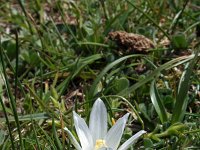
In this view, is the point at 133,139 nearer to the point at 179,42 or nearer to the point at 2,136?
the point at 2,136

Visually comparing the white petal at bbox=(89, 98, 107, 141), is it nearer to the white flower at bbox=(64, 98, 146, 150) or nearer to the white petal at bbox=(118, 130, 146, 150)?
the white flower at bbox=(64, 98, 146, 150)

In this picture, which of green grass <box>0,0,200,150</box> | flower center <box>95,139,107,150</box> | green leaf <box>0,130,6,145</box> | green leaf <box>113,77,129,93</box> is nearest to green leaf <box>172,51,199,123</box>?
green grass <box>0,0,200,150</box>

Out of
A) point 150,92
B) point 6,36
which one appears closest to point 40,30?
point 6,36

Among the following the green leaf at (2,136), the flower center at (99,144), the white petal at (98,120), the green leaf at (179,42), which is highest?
the green leaf at (179,42)

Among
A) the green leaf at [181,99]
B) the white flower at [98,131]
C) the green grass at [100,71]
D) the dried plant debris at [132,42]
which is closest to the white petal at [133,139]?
the white flower at [98,131]

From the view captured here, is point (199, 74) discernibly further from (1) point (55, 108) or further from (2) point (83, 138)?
(2) point (83, 138)

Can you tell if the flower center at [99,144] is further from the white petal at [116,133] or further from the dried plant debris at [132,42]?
the dried plant debris at [132,42]
